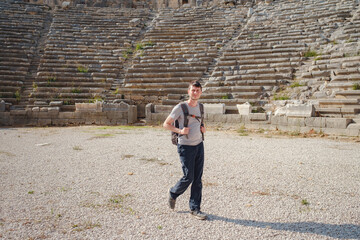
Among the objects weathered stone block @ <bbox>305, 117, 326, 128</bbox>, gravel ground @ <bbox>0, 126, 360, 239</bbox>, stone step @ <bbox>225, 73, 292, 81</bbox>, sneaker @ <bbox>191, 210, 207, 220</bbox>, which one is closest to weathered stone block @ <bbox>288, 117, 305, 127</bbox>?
weathered stone block @ <bbox>305, 117, 326, 128</bbox>

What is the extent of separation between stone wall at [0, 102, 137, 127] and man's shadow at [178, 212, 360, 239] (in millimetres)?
9756

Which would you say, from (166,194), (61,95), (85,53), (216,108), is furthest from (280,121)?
(85,53)

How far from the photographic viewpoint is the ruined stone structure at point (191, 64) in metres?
10.8

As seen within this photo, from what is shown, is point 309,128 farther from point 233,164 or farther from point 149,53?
point 149,53

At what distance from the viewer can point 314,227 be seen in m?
2.87

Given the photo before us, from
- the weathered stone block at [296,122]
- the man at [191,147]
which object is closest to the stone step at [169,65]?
the weathered stone block at [296,122]

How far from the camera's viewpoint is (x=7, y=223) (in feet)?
9.61

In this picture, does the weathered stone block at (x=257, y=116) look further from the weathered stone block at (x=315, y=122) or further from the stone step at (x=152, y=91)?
the stone step at (x=152, y=91)

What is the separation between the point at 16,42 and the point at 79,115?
7960 millimetres

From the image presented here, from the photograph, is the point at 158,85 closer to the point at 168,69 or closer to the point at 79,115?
the point at 168,69

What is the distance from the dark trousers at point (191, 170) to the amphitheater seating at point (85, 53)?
10.8 m

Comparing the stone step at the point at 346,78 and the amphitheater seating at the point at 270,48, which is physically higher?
the amphitheater seating at the point at 270,48

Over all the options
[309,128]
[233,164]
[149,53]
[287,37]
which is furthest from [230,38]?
[233,164]

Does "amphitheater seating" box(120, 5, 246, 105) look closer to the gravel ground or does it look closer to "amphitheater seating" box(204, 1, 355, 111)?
"amphitheater seating" box(204, 1, 355, 111)
